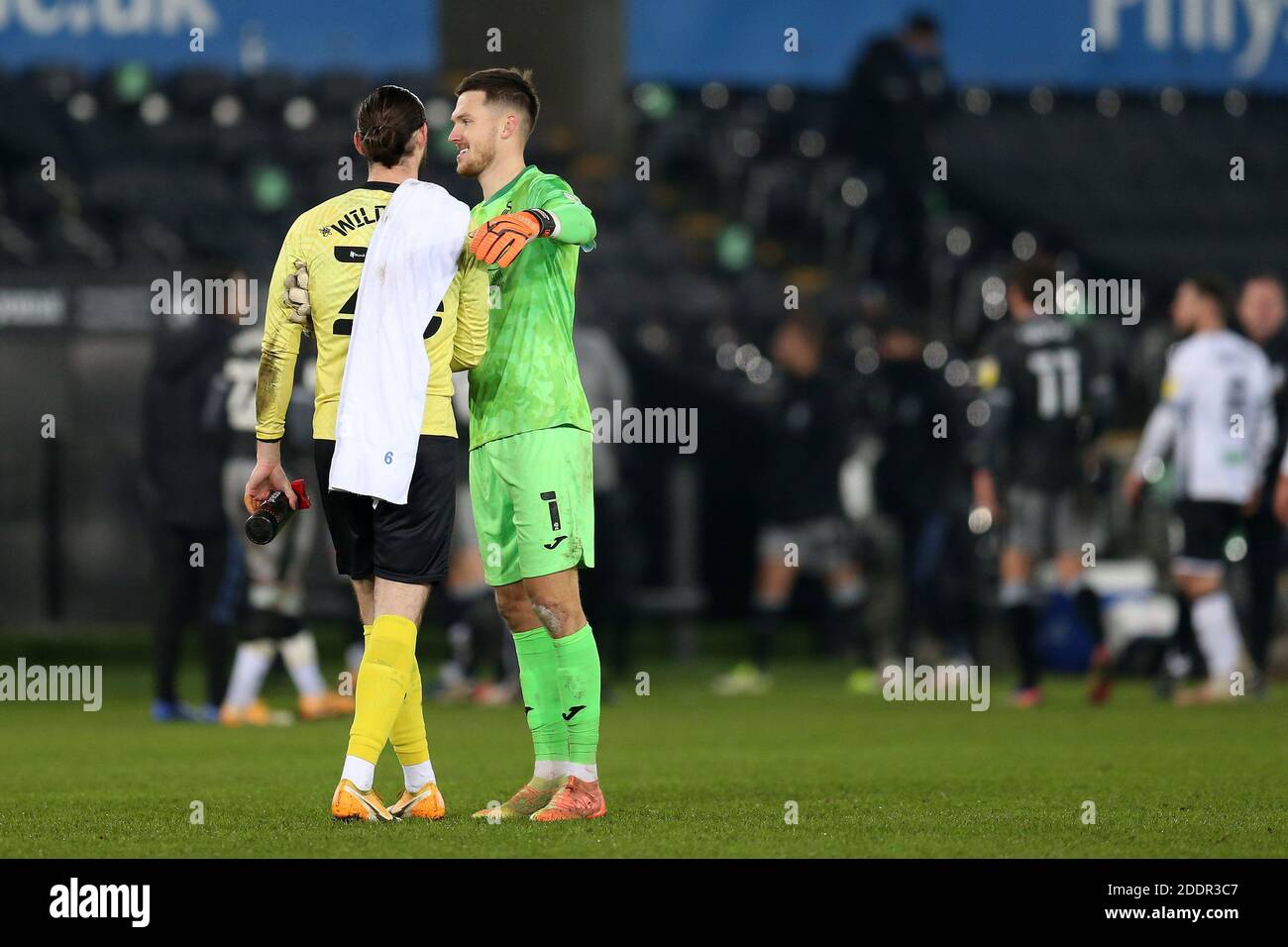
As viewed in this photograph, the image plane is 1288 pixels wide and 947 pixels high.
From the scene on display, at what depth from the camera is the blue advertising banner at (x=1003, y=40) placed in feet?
52.0

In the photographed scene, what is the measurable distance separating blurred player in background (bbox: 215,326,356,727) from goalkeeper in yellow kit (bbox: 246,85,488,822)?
4019 mm

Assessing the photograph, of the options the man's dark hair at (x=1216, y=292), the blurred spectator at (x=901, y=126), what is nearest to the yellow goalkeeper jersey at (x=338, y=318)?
the man's dark hair at (x=1216, y=292)

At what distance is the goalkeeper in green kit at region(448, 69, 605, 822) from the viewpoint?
543cm

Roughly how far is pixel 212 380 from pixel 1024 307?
4.10 m

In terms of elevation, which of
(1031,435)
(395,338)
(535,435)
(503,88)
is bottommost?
(1031,435)

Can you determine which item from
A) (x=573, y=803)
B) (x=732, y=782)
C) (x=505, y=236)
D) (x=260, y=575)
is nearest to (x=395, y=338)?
(x=505, y=236)

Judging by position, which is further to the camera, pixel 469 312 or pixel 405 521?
pixel 469 312

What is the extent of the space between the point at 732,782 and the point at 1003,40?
10665 mm

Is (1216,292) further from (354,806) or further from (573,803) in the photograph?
(354,806)

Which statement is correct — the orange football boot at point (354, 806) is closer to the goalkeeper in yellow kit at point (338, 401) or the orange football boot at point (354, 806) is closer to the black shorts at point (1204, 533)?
the goalkeeper in yellow kit at point (338, 401)

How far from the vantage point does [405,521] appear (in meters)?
5.30

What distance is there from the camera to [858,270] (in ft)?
56.1

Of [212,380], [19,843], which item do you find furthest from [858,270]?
[19,843]
